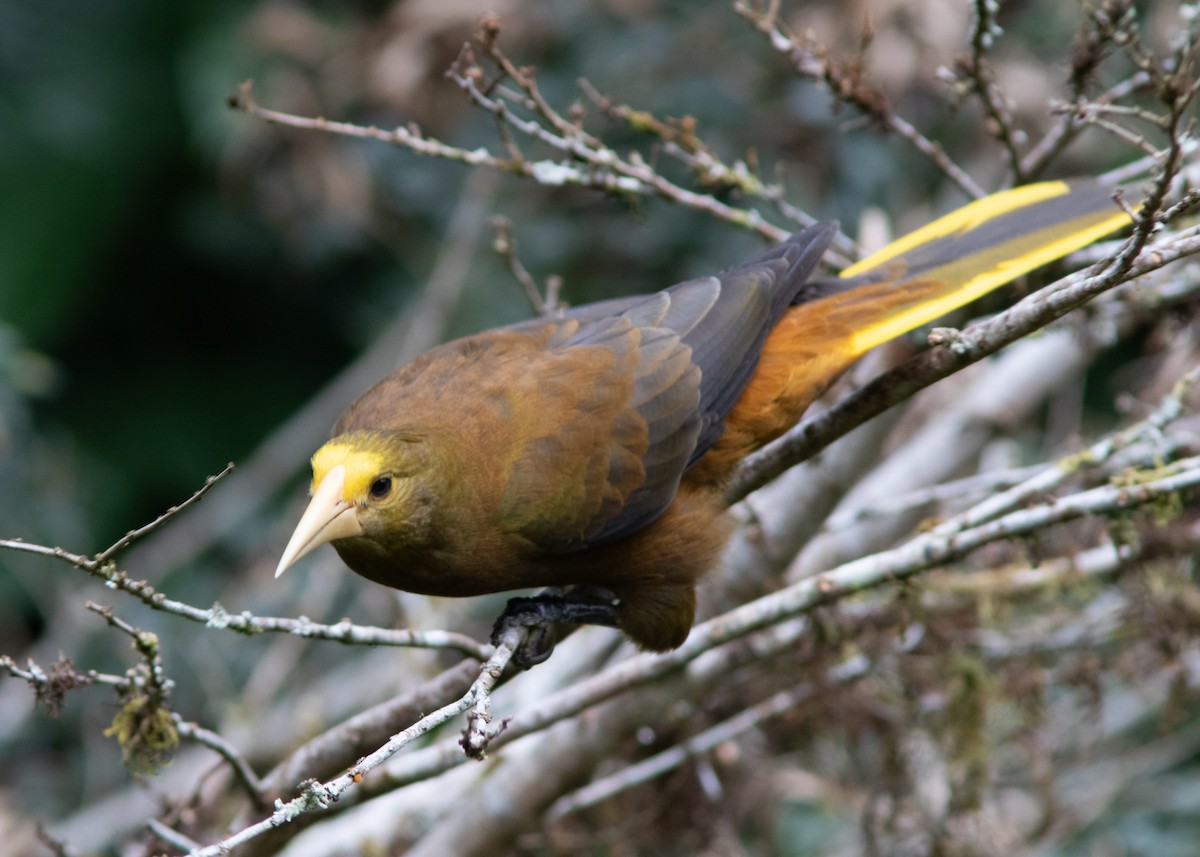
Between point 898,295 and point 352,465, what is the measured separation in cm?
137

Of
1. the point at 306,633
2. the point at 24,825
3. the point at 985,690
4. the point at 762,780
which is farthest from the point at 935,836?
the point at 24,825

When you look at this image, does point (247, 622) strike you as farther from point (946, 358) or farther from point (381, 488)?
point (946, 358)

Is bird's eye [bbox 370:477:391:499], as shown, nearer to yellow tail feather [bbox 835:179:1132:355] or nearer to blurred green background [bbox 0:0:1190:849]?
yellow tail feather [bbox 835:179:1132:355]

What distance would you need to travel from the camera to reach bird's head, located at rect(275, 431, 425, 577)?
2.52m

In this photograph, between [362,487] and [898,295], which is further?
[898,295]

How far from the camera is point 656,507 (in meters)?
2.92

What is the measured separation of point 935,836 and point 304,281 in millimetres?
3730

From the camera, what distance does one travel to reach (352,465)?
2.58m

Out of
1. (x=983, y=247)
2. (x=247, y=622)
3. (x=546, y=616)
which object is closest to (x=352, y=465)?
(x=247, y=622)

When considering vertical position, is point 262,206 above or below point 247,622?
above

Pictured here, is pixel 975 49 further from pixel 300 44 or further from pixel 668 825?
pixel 300 44

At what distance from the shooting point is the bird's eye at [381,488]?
260cm

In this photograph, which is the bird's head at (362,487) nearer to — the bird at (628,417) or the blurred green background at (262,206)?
the bird at (628,417)

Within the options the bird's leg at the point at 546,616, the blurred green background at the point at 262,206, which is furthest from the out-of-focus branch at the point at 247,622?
the blurred green background at the point at 262,206
